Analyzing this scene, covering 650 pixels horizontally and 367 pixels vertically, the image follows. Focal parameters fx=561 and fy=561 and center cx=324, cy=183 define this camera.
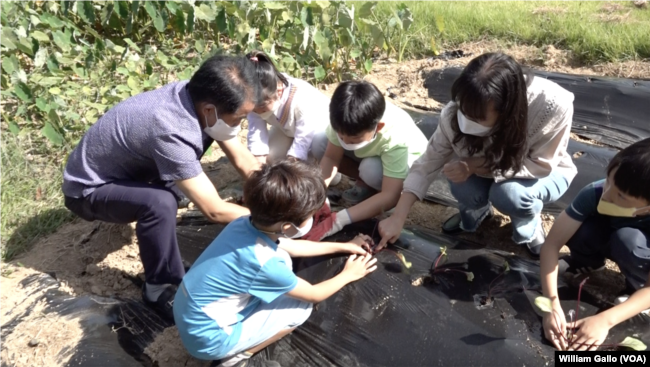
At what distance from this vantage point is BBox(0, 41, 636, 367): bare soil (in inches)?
79.3

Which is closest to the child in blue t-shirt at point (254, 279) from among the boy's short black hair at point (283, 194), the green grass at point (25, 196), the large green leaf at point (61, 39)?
the boy's short black hair at point (283, 194)

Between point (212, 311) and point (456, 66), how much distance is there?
9.84ft

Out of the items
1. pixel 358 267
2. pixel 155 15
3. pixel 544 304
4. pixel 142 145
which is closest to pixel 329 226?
pixel 358 267

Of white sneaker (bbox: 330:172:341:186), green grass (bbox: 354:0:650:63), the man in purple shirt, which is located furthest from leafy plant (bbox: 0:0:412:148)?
the man in purple shirt

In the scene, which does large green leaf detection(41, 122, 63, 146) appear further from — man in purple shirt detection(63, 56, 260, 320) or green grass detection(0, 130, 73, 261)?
man in purple shirt detection(63, 56, 260, 320)

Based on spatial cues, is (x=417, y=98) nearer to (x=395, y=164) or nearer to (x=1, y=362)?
(x=395, y=164)

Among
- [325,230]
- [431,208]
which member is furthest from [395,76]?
[325,230]

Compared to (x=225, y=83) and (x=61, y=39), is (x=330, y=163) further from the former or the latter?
(x=61, y=39)

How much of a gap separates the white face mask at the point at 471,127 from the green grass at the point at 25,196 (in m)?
2.07

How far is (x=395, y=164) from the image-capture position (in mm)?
2506

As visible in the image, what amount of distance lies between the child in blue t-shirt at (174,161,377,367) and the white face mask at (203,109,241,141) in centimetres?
48

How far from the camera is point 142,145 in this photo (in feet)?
7.07

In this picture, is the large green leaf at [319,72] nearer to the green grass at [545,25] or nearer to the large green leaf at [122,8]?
the green grass at [545,25]

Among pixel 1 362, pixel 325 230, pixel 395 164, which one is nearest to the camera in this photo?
pixel 1 362
